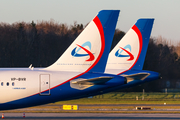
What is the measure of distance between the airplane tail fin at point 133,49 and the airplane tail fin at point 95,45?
12.2 metres

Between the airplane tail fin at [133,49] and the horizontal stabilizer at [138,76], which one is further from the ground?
the airplane tail fin at [133,49]

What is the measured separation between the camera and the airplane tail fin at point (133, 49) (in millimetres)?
41938

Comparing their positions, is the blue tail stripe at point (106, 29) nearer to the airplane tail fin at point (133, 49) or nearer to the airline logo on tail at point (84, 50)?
the airline logo on tail at point (84, 50)

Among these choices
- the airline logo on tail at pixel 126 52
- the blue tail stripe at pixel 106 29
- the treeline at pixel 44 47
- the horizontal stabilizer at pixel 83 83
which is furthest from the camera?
the treeline at pixel 44 47

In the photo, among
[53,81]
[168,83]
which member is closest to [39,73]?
[53,81]

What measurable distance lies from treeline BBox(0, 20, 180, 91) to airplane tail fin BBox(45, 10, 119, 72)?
1842 inches

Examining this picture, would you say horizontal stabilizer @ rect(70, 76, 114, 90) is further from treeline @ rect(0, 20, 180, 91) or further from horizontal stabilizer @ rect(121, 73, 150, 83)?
treeline @ rect(0, 20, 180, 91)

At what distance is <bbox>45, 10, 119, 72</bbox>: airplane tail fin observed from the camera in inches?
1166

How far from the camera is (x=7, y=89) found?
2881cm

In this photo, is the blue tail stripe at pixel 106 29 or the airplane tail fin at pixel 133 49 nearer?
the blue tail stripe at pixel 106 29


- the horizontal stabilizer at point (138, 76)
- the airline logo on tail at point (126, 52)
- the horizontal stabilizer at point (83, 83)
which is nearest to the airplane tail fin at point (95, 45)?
the horizontal stabilizer at point (83, 83)

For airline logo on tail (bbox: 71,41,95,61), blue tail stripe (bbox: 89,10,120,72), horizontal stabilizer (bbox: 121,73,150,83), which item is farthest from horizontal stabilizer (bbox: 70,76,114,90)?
horizontal stabilizer (bbox: 121,73,150,83)

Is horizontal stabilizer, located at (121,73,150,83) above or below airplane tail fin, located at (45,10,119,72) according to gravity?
below

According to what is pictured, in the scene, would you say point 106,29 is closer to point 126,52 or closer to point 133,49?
point 126,52
